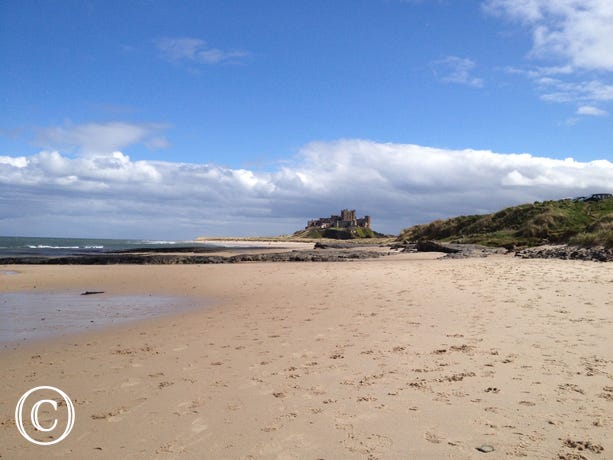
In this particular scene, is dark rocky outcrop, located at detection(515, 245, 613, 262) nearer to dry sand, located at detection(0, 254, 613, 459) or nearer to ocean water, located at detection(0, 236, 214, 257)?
dry sand, located at detection(0, 254, 613, 459)

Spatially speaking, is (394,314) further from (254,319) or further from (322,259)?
(322,259)

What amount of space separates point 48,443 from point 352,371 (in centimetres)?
350

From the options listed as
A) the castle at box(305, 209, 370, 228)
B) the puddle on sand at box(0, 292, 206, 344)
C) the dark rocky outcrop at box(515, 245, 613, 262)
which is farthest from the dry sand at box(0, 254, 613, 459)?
the castle at box(305, 209, 370, 228)

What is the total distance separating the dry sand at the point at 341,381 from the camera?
395cm

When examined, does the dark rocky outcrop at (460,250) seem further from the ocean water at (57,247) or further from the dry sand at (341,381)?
the ocean water at (57,247)

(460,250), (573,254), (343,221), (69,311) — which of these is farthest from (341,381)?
(343,221)

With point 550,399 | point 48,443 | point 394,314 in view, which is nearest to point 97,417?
point 48,443

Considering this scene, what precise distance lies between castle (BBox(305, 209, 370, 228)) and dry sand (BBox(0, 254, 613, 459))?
123637mm

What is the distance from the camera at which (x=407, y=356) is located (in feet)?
21.4

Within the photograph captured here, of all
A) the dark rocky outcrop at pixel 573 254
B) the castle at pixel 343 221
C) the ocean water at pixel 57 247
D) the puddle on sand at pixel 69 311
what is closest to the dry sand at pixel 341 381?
the puddle on sand at pixel 69 311

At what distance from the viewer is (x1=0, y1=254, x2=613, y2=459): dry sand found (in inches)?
155

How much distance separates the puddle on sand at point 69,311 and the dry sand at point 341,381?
0.92 meters

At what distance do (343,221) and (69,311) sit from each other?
428 ft

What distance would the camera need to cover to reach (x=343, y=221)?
14062 centimetres
